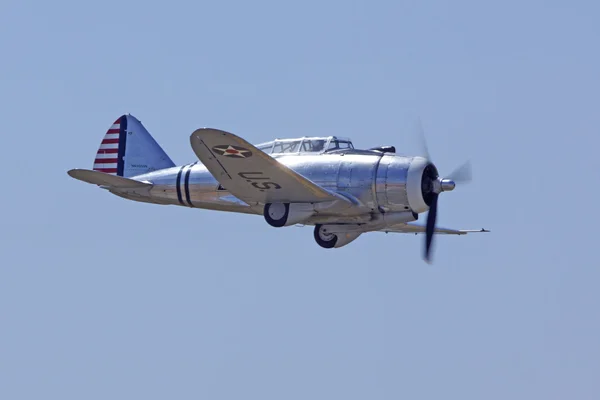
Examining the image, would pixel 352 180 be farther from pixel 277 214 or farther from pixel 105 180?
pixel 105 180

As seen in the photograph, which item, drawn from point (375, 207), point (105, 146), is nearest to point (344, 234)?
point (375, 207)

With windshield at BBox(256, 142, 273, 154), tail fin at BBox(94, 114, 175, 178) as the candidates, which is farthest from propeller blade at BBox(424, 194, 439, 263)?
tail fin at BBox(94, 114, 175, 178)

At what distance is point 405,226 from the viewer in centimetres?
3294

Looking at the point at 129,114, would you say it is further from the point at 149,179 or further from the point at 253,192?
the point at 253,192

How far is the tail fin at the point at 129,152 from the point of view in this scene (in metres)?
34.2

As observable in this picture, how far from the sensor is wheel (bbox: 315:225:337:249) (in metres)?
31.5

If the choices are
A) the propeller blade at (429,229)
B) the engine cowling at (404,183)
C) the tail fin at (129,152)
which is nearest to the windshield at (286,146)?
the engine cowling at (404,183)

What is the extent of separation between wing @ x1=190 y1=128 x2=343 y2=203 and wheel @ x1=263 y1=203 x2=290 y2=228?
0.39 feet

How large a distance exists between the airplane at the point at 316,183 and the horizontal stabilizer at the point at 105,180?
36mm

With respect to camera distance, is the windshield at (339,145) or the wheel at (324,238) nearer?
the windshield at (339,145)

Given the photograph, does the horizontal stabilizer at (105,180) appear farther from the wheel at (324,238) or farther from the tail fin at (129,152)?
the wheel at (324,238)

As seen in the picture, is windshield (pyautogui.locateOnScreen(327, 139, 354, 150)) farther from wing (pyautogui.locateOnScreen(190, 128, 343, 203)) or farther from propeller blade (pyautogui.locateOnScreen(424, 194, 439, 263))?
propeller blade (pyautogui.locateOnScreen(424, 194, 439, 263))

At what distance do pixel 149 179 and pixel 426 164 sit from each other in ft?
23.7

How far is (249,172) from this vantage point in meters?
29.7
